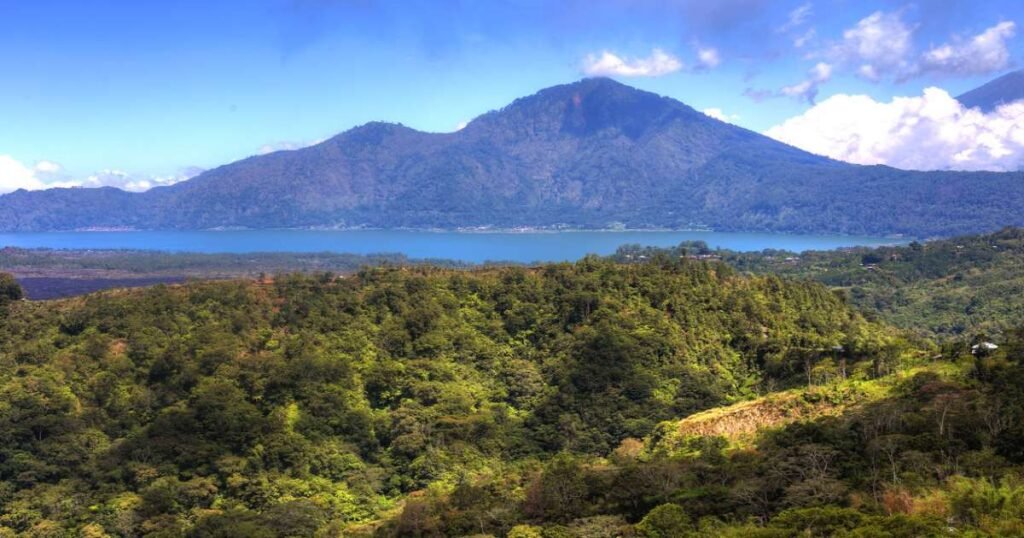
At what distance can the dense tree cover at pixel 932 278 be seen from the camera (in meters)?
64.6

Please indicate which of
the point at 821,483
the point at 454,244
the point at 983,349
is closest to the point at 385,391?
the point at 821,483

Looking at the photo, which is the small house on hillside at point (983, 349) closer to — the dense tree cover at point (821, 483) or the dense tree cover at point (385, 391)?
the dense tree cover at point (821, 483)

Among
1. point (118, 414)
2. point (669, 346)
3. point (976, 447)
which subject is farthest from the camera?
point (669, 346)

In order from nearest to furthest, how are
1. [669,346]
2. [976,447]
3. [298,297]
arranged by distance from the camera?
[976,447], [669,346], [298,297]

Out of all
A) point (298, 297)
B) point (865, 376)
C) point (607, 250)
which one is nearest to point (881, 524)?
point (865, 376)

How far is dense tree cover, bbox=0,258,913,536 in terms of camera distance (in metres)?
25.6

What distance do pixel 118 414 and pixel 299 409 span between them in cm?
719

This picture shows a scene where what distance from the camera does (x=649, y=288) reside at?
42.8 metres

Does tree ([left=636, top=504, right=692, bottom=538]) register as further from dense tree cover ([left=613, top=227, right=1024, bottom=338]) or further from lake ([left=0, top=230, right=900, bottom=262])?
lake ([left=0, top=230, right=900, bottom=262])

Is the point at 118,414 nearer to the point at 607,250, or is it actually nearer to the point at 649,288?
the point at 649,288

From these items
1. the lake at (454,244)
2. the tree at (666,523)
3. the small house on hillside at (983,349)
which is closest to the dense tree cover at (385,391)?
the tree at (666,523)

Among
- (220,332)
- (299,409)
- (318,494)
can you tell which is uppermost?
(220,332)

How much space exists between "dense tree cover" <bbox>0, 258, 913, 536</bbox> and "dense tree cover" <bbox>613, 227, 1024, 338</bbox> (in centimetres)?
1739

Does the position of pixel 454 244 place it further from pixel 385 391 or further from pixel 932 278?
pixel 385 391
